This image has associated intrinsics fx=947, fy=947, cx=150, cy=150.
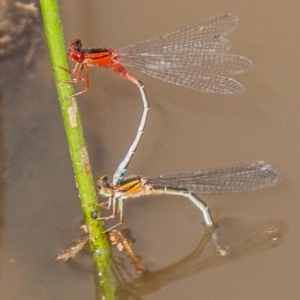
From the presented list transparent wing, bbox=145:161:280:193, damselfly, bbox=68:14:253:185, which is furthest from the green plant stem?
damselfly, bbox=68:14:253:185

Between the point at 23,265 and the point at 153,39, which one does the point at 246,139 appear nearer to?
the point at 153,39

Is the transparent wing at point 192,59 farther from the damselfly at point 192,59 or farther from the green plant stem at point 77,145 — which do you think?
the green plant stem at point 77,145

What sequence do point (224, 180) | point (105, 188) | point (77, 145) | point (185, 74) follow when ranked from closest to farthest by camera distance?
point (77, 145) < point (105, 188) < point (224, 180) < point (185, 74)

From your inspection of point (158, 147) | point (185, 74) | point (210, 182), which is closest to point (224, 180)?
point (210, 182)

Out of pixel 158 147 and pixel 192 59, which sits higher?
pixel 192 59

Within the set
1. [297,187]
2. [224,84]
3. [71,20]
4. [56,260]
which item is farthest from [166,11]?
[56,260]

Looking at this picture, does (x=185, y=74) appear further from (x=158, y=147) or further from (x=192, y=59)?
(x=158, y=147)

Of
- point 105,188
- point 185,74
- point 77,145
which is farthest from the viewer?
point 185,74

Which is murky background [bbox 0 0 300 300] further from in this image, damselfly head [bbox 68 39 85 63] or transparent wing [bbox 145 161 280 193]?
damselfly head [bbox 68 39 85 63]
